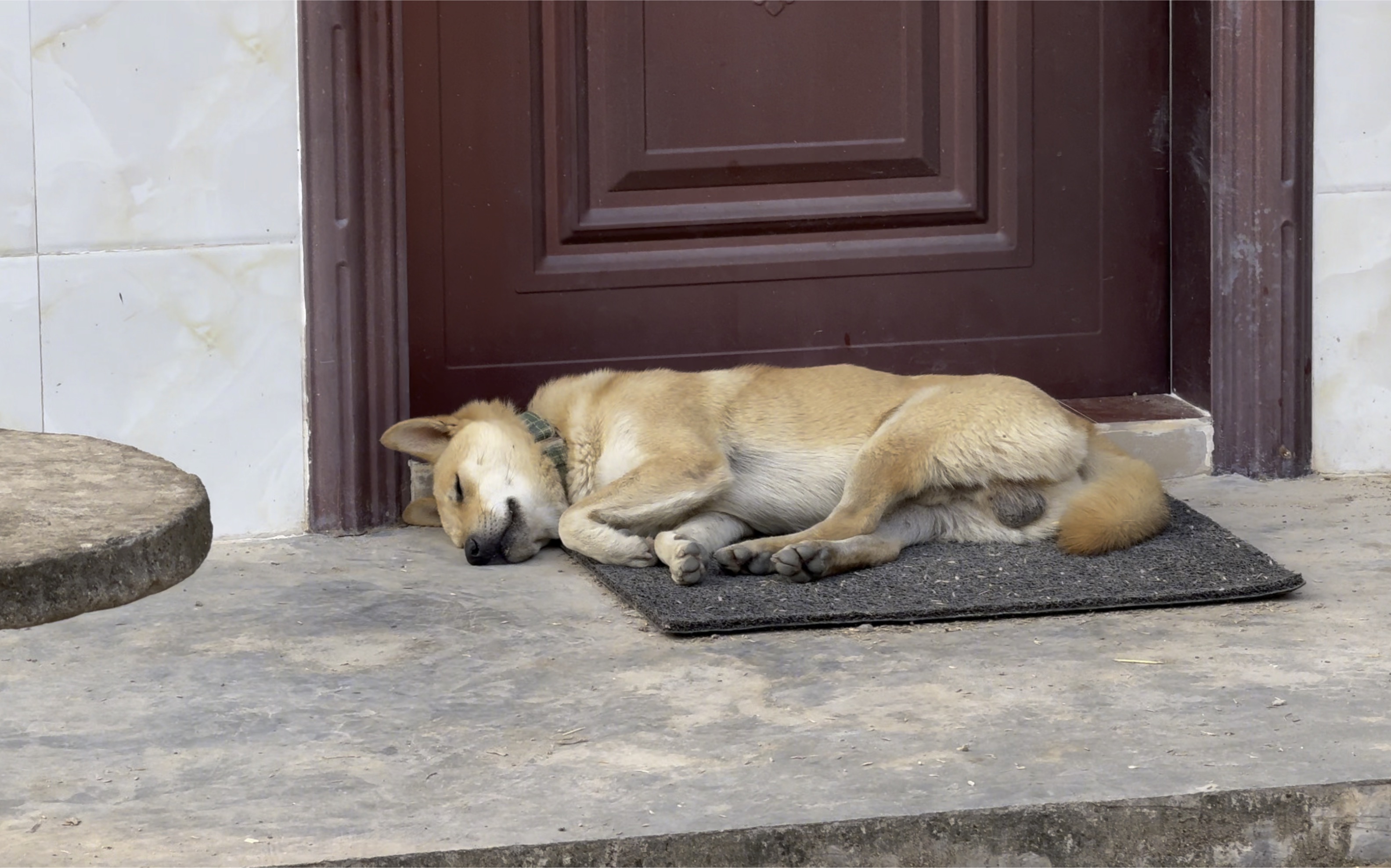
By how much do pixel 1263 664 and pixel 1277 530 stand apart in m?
1.14

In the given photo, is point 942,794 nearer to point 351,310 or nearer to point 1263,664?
point 1263,664

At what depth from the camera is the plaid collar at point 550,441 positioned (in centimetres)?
434

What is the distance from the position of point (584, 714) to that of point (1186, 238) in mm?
2732

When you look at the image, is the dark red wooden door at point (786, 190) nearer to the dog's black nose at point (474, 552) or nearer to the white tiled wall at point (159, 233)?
the white tiled wall at point (159, 233)

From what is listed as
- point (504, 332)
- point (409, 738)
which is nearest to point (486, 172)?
point (504, 332)

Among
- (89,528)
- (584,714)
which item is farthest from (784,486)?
(89,528)

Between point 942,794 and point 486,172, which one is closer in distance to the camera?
point 942,794

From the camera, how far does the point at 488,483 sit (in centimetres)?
424

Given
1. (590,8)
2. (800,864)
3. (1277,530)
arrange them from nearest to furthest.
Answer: (800,864), (1277,530), (590,8)

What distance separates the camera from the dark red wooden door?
472cm

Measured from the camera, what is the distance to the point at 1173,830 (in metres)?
2.60

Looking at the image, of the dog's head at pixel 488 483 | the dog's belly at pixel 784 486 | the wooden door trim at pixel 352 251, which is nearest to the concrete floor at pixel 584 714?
the dog's head at pixel 488 483

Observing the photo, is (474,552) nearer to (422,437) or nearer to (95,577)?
(422,437)

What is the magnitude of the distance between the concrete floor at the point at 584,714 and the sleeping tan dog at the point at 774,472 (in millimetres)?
233
